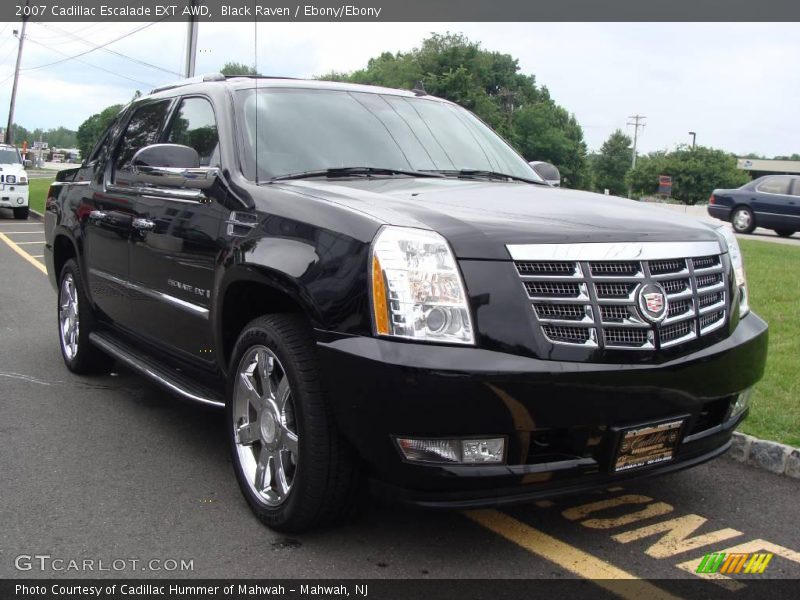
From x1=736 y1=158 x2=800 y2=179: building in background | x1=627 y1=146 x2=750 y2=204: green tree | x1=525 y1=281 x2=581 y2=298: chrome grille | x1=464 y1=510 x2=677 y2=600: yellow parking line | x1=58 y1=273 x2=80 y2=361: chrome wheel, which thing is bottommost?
x1=464 y1=510 x2=677 y2=600: yellow parking line

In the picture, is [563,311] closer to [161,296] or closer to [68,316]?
[161,296]

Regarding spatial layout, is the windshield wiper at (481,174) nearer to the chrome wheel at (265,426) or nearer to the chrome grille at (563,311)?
the chrome wheel at (265,426)

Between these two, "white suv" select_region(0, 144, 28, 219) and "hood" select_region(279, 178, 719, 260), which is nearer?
"hood" select_region(279, 178, 719, 260)

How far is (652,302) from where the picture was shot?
122 inches

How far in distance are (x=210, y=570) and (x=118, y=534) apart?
0.53 m

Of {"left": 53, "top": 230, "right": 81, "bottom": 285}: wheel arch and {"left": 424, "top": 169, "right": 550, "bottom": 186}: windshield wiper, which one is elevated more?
{"left": 424, "top": 169, "right": 550, "bottom": 186}: windshield wiper

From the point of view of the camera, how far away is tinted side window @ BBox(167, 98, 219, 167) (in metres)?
4.33

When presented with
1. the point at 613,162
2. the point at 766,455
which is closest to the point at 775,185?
the point at 766,455

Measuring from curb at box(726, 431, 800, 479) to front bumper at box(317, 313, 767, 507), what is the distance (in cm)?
152

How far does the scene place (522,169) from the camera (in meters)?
5.00

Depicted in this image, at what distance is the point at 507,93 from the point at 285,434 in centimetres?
9350

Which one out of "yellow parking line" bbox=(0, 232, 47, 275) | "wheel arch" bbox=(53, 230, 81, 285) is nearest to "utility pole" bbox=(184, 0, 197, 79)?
"yellow parking line" bbox=(0, 232, 47, 275)

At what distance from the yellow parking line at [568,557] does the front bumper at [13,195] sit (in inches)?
779

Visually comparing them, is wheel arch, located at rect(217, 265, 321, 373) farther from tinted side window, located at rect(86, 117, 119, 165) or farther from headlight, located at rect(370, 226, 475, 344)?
tinted side window, located at rect(86, 117, 119, 165)
